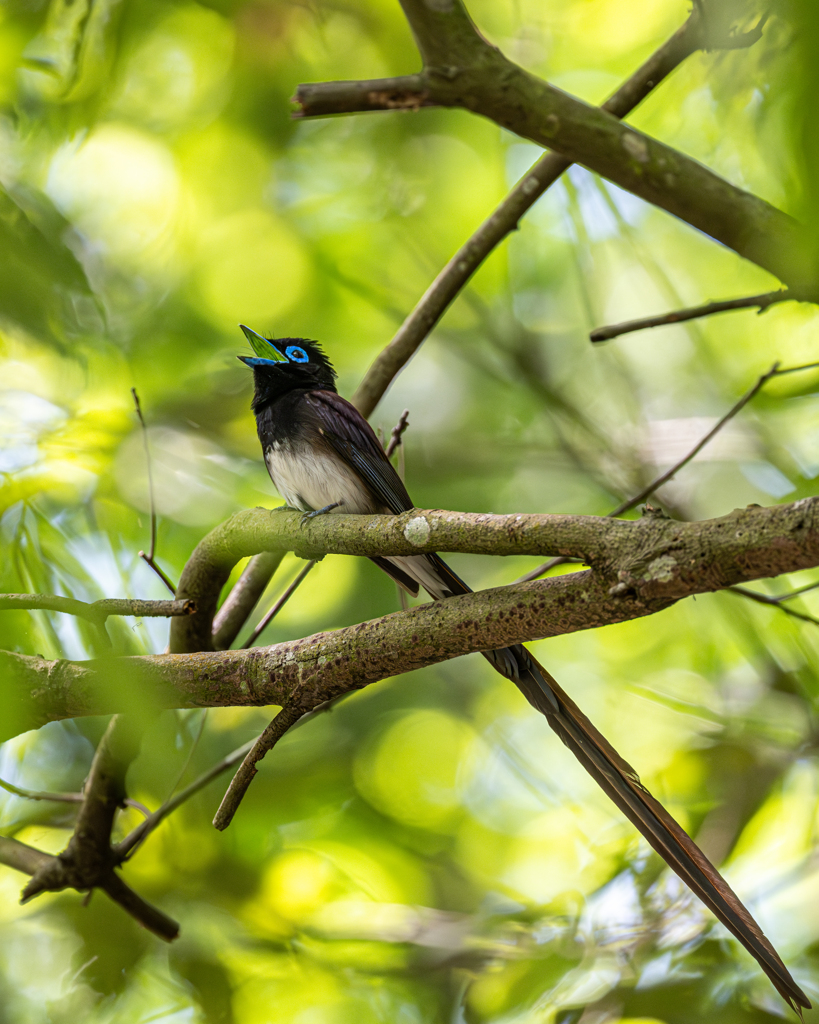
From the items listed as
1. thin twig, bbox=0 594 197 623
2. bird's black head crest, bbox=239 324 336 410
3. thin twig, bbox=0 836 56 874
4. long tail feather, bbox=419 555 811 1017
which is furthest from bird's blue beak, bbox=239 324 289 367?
thin twig, bbox=0 836 56 874

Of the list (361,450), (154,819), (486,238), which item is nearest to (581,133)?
(486,238)

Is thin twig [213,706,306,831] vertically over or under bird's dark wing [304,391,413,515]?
under

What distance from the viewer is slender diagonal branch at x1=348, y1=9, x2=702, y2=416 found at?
2.37m

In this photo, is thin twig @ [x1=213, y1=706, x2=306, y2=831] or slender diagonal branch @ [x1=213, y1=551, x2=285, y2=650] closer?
thin twig @ [x1=213, y1=706, x2=306, y2=831]

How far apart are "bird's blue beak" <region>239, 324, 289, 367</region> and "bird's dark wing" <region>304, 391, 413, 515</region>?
24 centimetres

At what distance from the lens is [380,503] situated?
2.46 m

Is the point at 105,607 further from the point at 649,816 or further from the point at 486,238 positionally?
the point at 486,238

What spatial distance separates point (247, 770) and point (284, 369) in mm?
1543

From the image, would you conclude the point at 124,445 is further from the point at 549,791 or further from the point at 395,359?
the point at 549,791

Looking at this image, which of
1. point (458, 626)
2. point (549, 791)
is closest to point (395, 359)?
point (458, 626)

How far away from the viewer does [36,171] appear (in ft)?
8.07

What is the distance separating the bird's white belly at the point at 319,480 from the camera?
2447mm

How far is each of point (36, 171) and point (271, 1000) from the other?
3.17 m

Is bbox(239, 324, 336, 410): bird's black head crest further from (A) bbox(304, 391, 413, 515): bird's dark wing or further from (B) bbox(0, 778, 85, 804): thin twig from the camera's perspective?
(B) bbox(0, 778, 85, 804): thin twig
